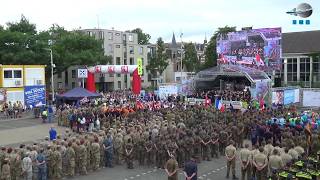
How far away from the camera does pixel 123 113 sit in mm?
29688

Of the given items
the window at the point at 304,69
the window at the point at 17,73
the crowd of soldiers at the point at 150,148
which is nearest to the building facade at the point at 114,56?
the window at the point at 304,69

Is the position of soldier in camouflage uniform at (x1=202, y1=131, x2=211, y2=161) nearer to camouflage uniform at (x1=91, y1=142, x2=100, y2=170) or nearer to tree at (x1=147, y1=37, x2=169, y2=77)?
camouflage uniform at (x1=91, y1=142, x2=100, y2=170)

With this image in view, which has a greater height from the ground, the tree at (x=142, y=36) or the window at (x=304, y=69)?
the tree at (x=142, y=36)

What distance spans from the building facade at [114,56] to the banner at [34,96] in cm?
2480

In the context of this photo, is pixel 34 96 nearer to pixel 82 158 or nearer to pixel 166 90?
pixel 166 90

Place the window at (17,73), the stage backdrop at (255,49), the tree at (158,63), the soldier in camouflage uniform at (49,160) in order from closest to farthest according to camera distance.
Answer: the soldier in camouflage uniform at (49,160)
the window at (17,73)
the stage backdrop at (255,49)
the tree at (158,63)

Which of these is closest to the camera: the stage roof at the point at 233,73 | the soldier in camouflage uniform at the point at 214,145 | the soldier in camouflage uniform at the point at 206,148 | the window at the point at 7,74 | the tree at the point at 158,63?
the soldier in camouflage uniform at the point at 206,148

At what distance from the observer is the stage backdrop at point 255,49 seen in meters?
44.6

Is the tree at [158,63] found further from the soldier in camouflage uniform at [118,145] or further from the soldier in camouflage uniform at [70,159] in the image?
the soldier in camouflage uniform at [70,159]

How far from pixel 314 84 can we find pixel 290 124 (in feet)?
121

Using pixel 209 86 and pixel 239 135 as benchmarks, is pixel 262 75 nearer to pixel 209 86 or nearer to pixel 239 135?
pixel 209 86

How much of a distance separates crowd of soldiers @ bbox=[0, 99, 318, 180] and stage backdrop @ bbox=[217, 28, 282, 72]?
21.8 meters

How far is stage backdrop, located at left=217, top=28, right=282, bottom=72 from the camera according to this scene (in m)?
44.6

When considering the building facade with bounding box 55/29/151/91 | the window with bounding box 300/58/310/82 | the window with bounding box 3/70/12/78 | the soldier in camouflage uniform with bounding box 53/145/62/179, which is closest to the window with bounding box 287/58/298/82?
the window with bounding box 300/58/310/82
